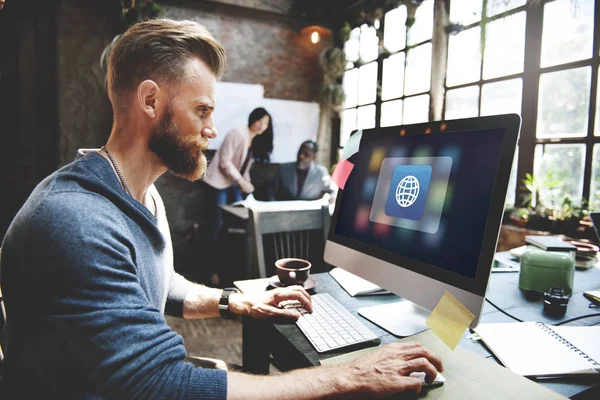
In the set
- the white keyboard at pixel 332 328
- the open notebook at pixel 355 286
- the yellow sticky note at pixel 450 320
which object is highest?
the yellow sticky note at pixel 450 320

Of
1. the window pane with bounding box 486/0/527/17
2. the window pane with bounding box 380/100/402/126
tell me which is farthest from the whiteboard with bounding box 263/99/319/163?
the window pane with bounding box 486/0/527/17

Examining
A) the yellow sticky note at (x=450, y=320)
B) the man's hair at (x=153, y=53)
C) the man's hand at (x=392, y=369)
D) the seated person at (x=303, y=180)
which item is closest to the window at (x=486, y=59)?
the seated person at (x=303, y=180)

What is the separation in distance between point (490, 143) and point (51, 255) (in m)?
0.89

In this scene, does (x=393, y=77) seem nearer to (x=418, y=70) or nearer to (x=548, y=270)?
(x=418, y=70)

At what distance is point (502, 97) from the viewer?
2.84 m

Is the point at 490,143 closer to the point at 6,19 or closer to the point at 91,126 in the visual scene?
the point at 91,126

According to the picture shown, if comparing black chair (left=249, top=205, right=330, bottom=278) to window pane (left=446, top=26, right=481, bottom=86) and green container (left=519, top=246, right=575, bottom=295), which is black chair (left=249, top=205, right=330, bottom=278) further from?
window pane (left=446, top=26, right=481, bottom=86)

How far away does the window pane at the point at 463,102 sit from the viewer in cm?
307

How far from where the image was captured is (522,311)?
1.04m

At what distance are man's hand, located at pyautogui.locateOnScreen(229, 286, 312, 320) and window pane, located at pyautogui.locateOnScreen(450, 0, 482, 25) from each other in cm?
297

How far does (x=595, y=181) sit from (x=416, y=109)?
1.72 m

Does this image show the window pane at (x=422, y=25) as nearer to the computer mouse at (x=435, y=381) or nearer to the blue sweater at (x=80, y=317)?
the computer mouse at (x=435, y=381)

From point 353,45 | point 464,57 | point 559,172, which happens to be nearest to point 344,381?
point 559,172

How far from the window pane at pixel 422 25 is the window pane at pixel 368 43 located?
0.60 m
